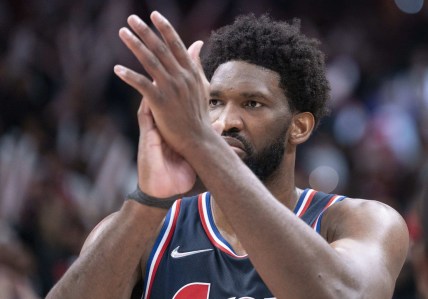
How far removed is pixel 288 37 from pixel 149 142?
4.77ft

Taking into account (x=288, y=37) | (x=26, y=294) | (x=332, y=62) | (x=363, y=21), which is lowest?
(x=26, y=294)

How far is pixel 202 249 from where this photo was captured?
156 inches

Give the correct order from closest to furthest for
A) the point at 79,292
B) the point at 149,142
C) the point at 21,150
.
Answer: the point at 149,142 → the point at 79,292 → the point at 21,150

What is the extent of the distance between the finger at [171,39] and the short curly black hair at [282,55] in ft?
4.05

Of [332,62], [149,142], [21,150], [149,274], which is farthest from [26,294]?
[332,62]

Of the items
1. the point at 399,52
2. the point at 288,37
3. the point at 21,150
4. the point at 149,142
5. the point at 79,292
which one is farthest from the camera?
the point at 399,52

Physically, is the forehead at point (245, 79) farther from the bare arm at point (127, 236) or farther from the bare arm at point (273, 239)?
the bare arm at point (273, 239)

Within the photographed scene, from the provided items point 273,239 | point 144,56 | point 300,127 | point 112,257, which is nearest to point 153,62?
point 144,56

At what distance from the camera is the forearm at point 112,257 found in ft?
10.8

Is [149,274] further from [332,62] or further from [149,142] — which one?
[332,62]

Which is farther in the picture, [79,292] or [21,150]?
[21,150]

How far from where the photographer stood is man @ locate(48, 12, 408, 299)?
9.78 ft

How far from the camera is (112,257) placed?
131 inches

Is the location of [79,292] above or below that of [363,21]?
below
